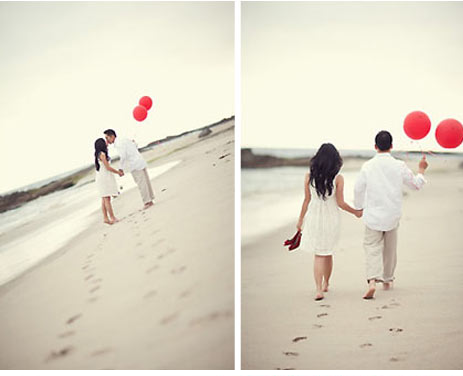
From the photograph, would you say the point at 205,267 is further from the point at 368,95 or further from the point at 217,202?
the point at 368,95

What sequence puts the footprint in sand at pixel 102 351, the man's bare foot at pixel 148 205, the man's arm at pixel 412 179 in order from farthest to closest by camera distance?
the man's bare foot at pixel 148 205, the man's arm at pixel 412 179, the footprint in sand at pixel 102 351

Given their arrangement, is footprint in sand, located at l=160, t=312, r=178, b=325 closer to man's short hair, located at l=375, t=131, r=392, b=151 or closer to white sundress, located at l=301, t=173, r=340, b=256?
white sundress, located at l=301, t=173, r=340, b=256

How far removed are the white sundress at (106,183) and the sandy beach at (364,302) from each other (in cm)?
82

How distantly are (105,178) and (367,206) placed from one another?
147 cm

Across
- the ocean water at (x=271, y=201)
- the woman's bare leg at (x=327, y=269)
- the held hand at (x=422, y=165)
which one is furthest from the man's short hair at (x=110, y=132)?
the held hand at (x=422, y=165)

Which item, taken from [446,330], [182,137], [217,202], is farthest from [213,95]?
[446,330]

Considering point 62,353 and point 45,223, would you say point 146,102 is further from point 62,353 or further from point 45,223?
point 62,353

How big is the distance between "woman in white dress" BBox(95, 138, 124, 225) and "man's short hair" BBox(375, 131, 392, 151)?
4.73 ft

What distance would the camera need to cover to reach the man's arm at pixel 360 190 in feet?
10.3

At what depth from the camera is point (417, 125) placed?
10.4 feet

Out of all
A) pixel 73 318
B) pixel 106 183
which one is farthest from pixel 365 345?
pixel 106 183

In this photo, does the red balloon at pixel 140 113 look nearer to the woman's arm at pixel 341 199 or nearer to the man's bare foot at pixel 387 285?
the woman's arm at pixel 341 199

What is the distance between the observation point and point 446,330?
3123 mm

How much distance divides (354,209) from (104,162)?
56.0 inches
